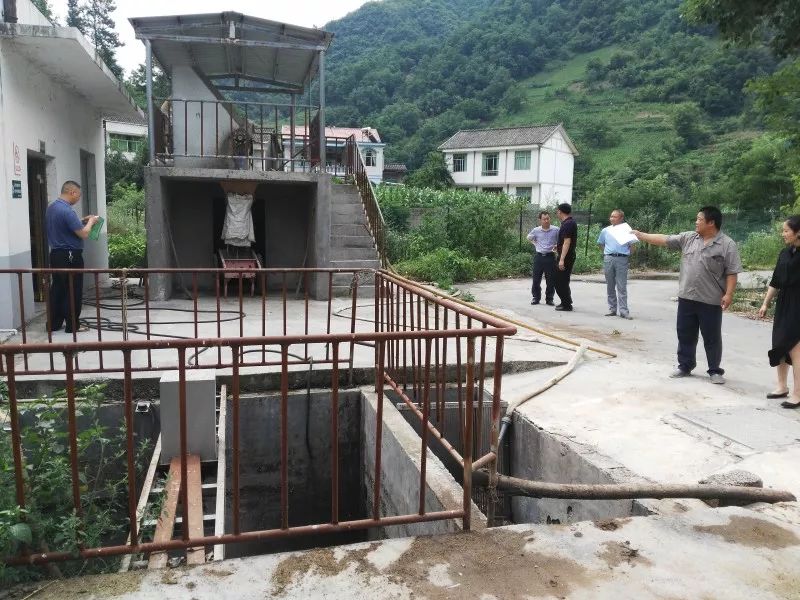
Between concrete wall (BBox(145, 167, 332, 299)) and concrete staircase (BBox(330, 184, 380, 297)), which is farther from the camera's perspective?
concrete staircase (BBox(330, 184, 380, 297))

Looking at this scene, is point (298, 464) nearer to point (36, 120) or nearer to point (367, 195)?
point (36, 120)

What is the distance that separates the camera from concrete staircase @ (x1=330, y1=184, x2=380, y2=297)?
460 inches

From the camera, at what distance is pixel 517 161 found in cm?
5034

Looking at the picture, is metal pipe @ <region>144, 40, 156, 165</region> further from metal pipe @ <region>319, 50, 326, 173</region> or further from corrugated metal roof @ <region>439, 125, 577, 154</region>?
corrugated metal roof @ <region>439, 125, 577, 154</region>

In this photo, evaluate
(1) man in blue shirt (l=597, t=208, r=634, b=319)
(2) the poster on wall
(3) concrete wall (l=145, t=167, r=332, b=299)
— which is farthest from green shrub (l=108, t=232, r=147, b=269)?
(1) man in blue shirt (l=597, t=208, r=634, b=319)

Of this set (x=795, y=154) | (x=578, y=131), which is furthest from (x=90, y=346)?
(x=578, y=131)

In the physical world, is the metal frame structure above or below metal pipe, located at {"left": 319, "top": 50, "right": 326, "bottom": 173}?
above

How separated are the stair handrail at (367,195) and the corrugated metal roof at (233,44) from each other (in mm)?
2301

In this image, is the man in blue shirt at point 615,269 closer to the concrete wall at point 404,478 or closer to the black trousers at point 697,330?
the black trousers at point 697,330

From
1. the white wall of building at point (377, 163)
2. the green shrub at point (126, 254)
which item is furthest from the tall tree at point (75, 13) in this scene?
the green shrub at point (126, 254)

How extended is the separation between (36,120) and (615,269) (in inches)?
340

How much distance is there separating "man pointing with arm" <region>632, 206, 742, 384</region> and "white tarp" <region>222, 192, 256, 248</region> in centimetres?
713

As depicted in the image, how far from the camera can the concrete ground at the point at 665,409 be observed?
415 cm

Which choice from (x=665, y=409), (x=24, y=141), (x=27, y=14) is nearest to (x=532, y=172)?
(x=27, y=14)
